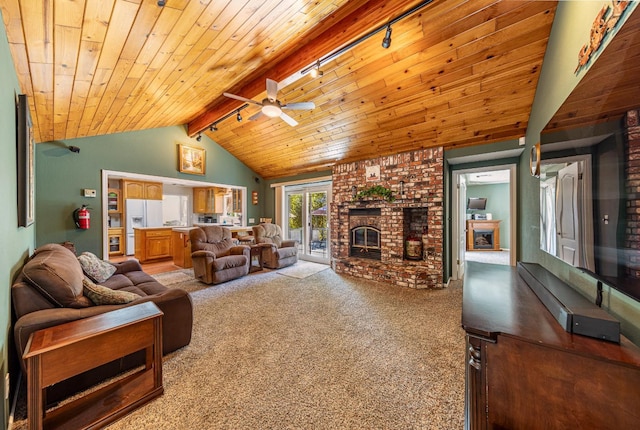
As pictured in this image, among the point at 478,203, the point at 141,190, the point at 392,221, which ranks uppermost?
the point at 141,190

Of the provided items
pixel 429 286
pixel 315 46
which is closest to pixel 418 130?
pixel 315 46

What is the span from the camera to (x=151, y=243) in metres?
6.28

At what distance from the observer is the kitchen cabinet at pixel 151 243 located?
6.19 metres

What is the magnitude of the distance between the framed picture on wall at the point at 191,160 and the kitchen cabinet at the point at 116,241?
2.64 meters

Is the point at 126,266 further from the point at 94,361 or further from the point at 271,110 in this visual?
the point at 271,110

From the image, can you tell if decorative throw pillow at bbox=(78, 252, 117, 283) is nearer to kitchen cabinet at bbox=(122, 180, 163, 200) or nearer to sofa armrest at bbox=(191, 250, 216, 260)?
sofa armrest at bbox=(191, 250, 216, 260)

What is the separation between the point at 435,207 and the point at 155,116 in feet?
17.4

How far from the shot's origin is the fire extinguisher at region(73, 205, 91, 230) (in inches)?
165

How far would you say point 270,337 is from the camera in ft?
8.06

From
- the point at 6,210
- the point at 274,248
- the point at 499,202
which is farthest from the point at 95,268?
the point at 499,202

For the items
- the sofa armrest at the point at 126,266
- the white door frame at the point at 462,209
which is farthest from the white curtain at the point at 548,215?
the sofa armrest at the point at 126,266

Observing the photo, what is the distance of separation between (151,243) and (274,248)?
3542mm

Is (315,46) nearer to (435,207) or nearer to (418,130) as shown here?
(418,130)

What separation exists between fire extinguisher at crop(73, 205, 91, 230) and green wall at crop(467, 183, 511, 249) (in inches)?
411
